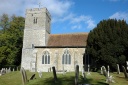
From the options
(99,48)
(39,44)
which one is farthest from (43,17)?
(99,48)

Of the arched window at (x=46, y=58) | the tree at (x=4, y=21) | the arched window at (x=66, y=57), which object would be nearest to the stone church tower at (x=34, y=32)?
the arched window at (x=46, y=58)

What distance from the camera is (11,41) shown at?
1644 inches

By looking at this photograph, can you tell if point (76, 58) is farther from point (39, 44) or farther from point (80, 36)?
point (39, 44)

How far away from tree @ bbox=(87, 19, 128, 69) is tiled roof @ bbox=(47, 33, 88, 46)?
197 inches

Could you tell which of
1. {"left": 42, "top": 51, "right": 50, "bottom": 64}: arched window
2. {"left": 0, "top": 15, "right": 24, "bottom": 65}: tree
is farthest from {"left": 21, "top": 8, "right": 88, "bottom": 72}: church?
{"left": 0, "top": 15, "right": 24, "bottom": 65}: tree

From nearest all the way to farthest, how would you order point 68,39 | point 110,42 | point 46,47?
1. point 110,42
2. point 46,47
3. point 68,39

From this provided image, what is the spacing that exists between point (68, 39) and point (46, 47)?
4.62 meters

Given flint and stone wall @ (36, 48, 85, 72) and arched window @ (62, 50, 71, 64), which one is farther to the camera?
arched window @ (62, 50, 71, 64)

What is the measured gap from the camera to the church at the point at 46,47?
34.2m

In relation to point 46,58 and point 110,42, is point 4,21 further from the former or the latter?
point 110,42

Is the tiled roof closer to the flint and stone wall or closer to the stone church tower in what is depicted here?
the flint and stone wall

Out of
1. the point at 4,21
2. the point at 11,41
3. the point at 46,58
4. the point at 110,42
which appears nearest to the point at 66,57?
the point at 46,58

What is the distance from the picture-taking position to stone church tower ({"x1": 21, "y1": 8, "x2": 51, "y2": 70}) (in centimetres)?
3672

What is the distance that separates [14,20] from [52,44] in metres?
14.6
